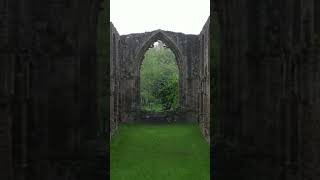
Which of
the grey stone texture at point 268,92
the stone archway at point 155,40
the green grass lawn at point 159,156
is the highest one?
the stone archway at point 155,40

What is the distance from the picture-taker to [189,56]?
76.6 ft

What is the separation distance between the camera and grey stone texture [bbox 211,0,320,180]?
263 centimetres

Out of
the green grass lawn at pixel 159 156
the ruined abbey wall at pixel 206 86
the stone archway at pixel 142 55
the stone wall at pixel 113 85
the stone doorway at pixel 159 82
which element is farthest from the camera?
the stone doorway at pixel 159 82

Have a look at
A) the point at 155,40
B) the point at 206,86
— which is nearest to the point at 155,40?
the point at 155,40

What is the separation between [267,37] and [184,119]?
1997 centimetres

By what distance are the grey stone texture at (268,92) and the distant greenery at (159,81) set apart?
71.2ft

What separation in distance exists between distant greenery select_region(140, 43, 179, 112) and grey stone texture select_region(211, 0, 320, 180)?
21.7m

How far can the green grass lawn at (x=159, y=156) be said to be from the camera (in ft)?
A: 28.7

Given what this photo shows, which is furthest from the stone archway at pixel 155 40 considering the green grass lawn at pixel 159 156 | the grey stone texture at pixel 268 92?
the grey stone texture at pixel 268 92

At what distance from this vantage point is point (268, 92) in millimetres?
2904

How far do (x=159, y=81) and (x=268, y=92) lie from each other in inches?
1001

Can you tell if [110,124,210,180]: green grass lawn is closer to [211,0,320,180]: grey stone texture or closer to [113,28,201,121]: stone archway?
[211,0,320,180]: grey stone texture

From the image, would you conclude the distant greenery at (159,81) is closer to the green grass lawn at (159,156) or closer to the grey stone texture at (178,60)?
the grey stone texture at (178,60)

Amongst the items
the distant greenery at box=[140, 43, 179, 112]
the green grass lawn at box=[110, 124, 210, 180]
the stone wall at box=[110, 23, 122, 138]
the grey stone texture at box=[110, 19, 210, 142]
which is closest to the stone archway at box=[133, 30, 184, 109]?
the grey stone texture at box=[110, 19, 210, 142]
